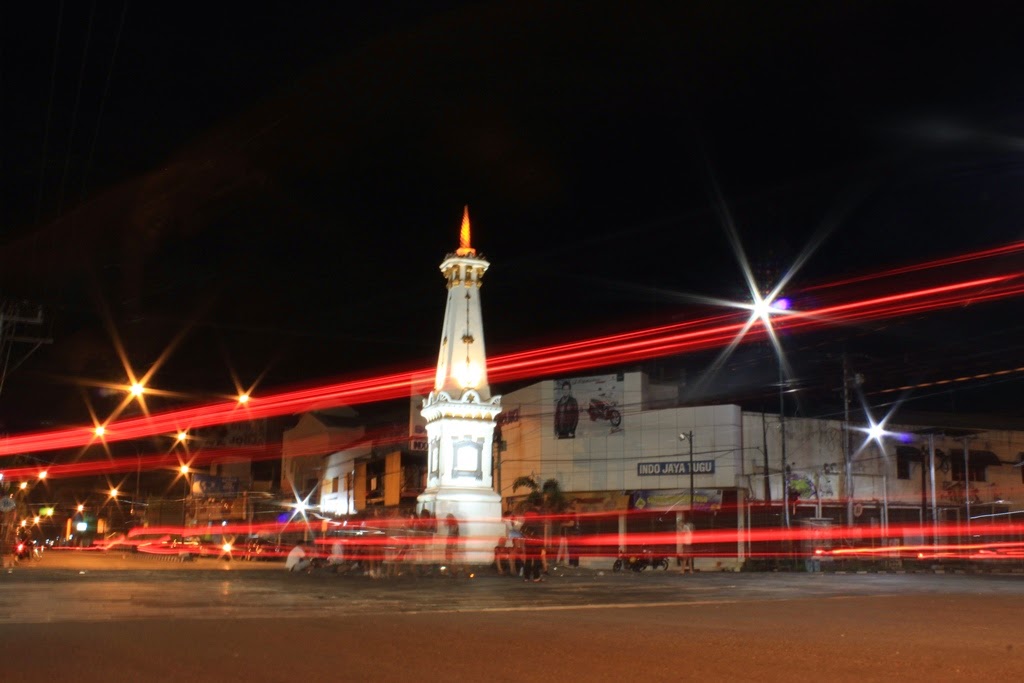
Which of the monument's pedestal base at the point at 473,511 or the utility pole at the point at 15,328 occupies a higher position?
the utility pole at the point at 15,328

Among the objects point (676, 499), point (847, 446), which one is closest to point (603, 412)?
point (676, 499)

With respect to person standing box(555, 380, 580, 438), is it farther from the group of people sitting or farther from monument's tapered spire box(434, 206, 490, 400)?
the group of people sitting


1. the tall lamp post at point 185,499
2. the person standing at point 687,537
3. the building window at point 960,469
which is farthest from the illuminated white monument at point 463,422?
the tall lamp post at point 185,499

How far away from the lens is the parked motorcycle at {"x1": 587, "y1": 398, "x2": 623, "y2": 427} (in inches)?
1953

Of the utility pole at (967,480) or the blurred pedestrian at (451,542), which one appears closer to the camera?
the blurred pedestrian at (451,542)

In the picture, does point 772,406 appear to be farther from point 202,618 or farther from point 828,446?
point 202,618

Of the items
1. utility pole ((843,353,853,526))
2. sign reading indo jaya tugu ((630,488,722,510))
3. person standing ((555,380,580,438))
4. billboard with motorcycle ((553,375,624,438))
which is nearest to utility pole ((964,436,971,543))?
utility pole ((843,353,853,526))

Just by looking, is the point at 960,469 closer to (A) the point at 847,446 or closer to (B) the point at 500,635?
(A) the point at 847,446

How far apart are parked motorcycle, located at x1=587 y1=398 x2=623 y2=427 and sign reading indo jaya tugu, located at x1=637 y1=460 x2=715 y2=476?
108 inches

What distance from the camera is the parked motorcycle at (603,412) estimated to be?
4959 centimetres

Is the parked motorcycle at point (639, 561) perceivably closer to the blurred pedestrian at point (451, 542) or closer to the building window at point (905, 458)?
the blurred pedestrian at point (451, 542)

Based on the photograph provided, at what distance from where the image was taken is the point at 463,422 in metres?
38.0

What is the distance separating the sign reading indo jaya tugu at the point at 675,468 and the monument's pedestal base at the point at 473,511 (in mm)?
11408

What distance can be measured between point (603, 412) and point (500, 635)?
3909 cm
